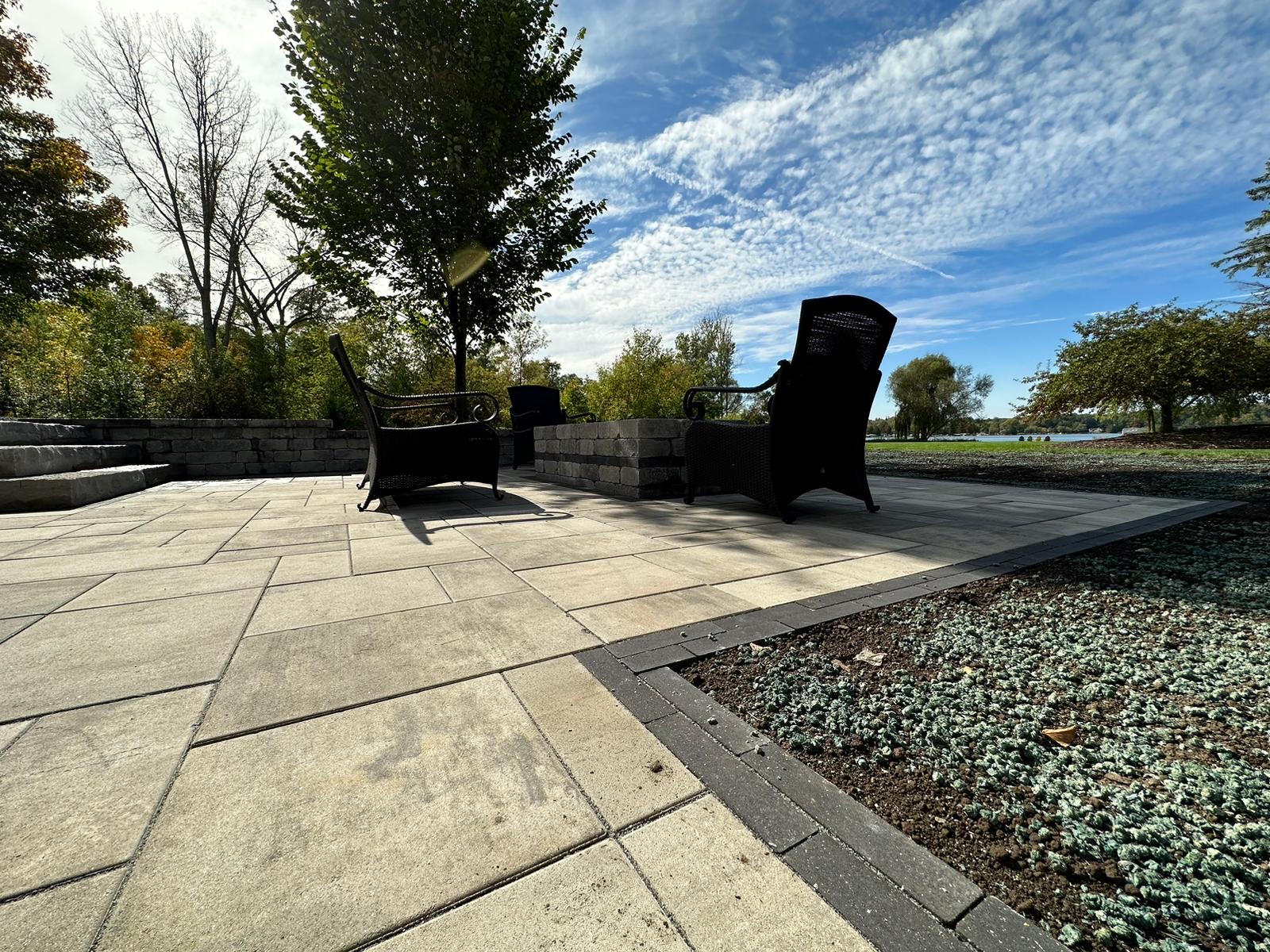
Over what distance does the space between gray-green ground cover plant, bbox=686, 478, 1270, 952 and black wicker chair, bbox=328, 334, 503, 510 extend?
2994 mm

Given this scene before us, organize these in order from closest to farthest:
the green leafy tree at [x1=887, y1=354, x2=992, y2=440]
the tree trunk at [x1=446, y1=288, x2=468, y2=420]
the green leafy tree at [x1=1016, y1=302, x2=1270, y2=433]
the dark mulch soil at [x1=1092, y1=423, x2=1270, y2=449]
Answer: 1. the tree trunk at [x1=446, y1=288, x2=468, y2=420]
2. the dark mulch soil at [x1=1092, y1=423, x2=1270, y2=449]
3. the green leafy tree at [x1=1016, y1=302, x2=1270, y2=433]
4. the green leafy tree at [x1=887, y1=354, x2=992, y2=440]

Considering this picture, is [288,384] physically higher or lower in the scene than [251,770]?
higher

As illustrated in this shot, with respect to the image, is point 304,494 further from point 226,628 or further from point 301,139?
point 301,139

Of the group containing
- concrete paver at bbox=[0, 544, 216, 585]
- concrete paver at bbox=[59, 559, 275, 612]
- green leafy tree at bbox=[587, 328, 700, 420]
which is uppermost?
green leafy tree at bbox=[587, 328, 700, 420]

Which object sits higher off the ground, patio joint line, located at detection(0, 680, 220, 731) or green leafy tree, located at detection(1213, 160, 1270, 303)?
green leafy tree, located at detection(1213, 160, 1270, 303)

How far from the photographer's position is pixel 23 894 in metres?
0.65

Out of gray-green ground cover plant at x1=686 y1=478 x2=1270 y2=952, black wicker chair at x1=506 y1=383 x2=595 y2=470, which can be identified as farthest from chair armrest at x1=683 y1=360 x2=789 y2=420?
black wicker chair at x1=506 y1=383 x2=595 y2=470

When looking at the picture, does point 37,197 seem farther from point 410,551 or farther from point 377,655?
point 377,655

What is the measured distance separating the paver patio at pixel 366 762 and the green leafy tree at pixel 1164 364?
14.1 meters

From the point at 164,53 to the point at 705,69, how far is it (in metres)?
15.8

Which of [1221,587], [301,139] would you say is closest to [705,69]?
[301,139]

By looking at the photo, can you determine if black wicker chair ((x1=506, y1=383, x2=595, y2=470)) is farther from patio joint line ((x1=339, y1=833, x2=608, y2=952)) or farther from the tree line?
patio joint line ((x1=339, y1=833, x2=608, y2=952))

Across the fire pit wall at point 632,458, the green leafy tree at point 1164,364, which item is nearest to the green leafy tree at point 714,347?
the green leafy tree at point 1164,364

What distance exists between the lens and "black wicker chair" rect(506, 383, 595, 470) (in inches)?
303
